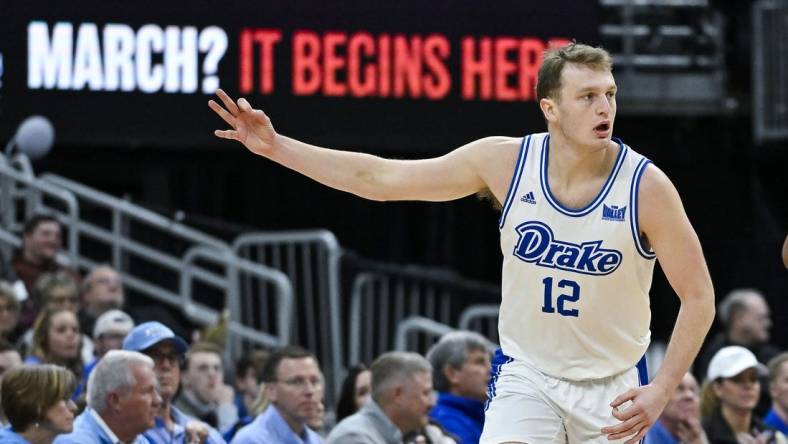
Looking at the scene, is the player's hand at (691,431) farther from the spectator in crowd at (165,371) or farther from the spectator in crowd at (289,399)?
the spectator in crowd at (165,371)

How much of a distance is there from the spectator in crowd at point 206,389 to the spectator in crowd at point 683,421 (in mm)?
2200

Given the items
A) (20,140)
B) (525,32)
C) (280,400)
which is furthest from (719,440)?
(20,140)

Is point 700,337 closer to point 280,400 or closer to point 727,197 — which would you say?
point 280,400

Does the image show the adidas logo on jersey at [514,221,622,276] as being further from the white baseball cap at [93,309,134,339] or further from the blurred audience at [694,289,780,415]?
the blurred audience at [694,289,780,415]

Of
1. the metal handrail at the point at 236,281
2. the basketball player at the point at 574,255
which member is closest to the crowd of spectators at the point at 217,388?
the metal handrail at the point at 236,281

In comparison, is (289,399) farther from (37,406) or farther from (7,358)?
(37,406)

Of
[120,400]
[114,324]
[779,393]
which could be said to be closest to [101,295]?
[114,324]

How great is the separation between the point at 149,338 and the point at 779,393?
3.59 m

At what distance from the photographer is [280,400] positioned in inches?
307

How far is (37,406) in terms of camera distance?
6504 millimetres

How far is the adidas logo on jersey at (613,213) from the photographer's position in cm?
521

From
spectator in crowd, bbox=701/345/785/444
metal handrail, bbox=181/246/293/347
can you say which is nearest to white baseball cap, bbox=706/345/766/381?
spectator in crowd, bbox=701/345/785/444

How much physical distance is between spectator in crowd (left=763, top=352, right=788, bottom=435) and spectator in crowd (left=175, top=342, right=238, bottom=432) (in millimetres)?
2908

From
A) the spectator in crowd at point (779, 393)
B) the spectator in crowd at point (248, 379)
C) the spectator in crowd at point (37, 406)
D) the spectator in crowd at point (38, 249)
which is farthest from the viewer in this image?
the spectator in crowd at point (38, 249)
